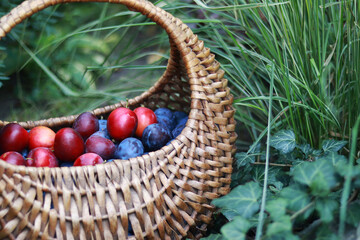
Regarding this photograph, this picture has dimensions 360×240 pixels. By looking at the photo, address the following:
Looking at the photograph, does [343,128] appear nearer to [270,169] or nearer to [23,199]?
[270,169]

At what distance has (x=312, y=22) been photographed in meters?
1.02

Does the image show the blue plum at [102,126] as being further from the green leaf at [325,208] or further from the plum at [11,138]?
the green leaf at [325,208]

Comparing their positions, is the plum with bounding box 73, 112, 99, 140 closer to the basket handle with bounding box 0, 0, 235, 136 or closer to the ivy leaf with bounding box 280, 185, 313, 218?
the basket handle with bounding box 0, 0, 235, 136

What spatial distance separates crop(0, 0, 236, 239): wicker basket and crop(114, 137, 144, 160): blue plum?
0.45 feet

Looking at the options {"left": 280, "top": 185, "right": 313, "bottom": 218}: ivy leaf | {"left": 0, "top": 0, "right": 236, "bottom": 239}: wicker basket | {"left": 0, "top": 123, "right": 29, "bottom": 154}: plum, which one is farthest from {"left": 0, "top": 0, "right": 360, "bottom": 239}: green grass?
{"left": 0, "top": 123, "right": 29, "bottom": 154}: plum

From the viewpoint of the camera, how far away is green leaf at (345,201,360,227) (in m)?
0.66

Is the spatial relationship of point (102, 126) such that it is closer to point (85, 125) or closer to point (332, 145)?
point (85, 125)

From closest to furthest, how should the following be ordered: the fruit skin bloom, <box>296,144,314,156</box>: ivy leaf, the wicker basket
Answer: the wicker basket, the fruit skin bloom, <box>296,144,314,156</box>: ivy leaf

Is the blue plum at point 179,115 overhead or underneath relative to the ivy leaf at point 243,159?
overhead

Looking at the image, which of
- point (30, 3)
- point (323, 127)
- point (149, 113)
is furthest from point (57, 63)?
point (323, 127)

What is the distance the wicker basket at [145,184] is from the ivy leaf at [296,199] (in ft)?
0.81

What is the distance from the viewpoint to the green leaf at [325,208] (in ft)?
2.02

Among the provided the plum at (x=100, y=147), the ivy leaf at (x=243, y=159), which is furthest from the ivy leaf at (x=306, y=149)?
the plum at (x=100, y=147)

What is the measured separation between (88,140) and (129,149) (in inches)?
5.0
